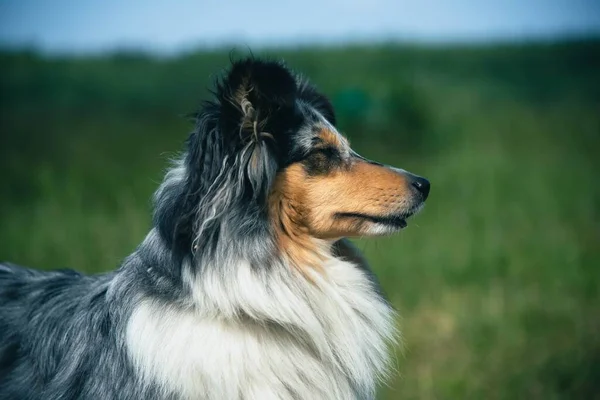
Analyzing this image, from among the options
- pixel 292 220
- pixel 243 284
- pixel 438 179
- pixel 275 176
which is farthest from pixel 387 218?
pixel 438 179

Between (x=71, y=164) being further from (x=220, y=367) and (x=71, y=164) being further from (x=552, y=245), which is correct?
(x=220, y=367)

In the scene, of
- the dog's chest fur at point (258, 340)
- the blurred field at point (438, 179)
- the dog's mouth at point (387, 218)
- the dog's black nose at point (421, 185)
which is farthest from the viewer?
the blurred field at point (438, 179)

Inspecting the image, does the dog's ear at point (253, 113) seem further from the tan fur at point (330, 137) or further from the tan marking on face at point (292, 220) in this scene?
the tan fur at point (330, 137)

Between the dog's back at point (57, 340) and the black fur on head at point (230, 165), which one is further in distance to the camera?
the dog's back at point (57, 340)

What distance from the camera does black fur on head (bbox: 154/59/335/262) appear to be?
3.04 metres

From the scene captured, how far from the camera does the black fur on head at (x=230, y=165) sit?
304cm

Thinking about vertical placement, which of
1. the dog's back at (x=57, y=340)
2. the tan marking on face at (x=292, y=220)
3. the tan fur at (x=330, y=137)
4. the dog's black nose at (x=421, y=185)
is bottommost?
the dog's back at (x=57, y=340)

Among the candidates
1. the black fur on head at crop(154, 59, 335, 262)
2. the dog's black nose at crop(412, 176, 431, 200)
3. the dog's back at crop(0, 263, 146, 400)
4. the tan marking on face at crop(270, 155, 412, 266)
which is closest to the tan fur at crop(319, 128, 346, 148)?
the tan marking on face at crop(270, 155, 412, 266)

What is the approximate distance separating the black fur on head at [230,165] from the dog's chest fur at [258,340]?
205mm

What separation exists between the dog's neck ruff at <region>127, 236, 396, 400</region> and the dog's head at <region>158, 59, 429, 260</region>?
0.21 meters

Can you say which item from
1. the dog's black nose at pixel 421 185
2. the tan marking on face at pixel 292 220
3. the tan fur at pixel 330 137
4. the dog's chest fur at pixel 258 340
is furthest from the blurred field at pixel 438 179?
the dog's chest fur at pixel 258 340

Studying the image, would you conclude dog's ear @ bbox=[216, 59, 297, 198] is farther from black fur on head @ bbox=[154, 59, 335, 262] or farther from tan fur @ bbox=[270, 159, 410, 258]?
tan fur @ bbox=[270, 159, 410, 258]

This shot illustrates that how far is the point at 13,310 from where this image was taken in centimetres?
364

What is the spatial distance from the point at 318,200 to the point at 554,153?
13.7 metres
